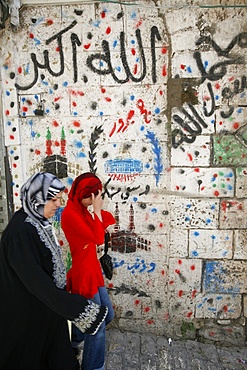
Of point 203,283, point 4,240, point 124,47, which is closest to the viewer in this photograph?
point 4,240

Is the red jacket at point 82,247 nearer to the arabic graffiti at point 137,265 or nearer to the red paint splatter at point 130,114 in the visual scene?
the arabic graffiti at point 137,265

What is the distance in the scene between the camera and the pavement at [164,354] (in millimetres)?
3152

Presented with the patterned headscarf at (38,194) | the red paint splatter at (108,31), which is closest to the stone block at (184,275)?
the patterned headscarf at (38,194)

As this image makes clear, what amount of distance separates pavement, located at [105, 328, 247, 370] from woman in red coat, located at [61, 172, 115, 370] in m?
0.58

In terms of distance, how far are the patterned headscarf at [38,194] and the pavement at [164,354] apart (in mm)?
1928

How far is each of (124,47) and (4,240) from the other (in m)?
2.32

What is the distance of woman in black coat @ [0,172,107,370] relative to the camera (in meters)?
1.93

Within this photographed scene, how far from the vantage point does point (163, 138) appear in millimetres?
3393

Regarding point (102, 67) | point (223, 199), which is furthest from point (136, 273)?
point (102, 67)

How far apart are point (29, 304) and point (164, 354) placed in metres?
A: 1.94

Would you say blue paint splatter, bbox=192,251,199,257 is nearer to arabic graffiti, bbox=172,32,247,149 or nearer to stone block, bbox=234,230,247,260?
stone block, bbox=234,230,247,260

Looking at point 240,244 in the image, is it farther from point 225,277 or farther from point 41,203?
point 41,203

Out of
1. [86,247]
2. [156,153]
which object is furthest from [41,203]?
[156,153]

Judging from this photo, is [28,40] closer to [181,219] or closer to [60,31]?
[60,31]
